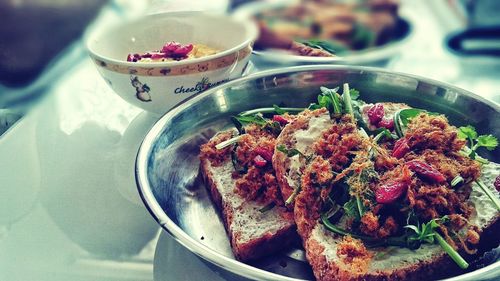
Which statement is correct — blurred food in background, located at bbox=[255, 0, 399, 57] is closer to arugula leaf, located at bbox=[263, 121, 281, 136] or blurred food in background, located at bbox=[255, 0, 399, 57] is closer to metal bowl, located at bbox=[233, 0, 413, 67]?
metal bowl, located at bbox=[233, 0, 413, 67]

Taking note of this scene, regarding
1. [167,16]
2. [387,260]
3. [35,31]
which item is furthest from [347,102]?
[35,31]

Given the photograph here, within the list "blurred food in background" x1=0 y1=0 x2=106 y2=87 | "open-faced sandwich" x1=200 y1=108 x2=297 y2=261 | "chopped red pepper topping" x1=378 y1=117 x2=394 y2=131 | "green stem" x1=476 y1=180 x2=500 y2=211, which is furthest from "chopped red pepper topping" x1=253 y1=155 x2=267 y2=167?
"blurred food in background" x1=0 y1=0 x2=106 y2=87

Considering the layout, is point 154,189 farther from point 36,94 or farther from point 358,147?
point 36,94

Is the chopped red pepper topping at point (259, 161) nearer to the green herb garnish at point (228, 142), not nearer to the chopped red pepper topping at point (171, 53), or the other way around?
the green herb garnish at point (228, 142)

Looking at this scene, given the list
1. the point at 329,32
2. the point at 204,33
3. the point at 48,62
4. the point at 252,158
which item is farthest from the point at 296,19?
the point at 48,62

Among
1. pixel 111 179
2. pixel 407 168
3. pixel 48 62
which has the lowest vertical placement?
pixel 48 62

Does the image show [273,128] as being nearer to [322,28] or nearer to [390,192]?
[390,192]
